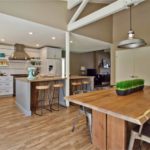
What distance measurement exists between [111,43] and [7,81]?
507 cm

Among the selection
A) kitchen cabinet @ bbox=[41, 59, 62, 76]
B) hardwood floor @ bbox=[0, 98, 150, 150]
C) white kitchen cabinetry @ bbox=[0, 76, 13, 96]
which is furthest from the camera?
kitchen cabinet @ bbox=[41, 59, 62, 76]

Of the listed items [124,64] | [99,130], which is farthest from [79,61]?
[99,130]

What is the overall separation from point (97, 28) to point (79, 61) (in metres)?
3.85

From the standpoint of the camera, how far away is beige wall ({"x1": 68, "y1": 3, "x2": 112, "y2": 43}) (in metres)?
5.21

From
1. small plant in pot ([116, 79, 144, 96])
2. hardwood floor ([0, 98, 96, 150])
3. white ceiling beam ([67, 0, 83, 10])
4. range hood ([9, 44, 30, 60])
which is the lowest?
hardwood floor ([0, 98, 96, 150])

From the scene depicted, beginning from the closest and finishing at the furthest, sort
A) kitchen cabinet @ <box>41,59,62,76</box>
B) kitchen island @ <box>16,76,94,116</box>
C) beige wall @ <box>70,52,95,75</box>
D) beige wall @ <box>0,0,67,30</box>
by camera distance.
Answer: beige wall @ <box>0,0,67,30</box>, kitchen island @ <box>16,76,94,116</box>, kitchen cabinet @ <box>41,59,62,76</box>, beige wall @ <box>70,52,95,75</box>

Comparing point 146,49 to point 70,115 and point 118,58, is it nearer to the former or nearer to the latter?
point 118,58

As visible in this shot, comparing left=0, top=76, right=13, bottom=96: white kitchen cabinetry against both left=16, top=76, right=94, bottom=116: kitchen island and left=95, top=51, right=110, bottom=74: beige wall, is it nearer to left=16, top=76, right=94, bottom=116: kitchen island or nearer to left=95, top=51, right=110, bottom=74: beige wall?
left=16, top=76, right=94, bottom=116: kitchen island

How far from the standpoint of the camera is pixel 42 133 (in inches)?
105

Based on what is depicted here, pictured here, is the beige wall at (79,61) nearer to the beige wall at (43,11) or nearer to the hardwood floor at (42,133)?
the beige wall at (43,11)

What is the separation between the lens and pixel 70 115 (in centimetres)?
372

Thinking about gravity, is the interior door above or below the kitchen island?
above

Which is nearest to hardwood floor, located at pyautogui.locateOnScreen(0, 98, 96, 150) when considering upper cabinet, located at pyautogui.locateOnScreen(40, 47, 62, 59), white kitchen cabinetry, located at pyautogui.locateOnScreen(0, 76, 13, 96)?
white kitchen cabinetry, located at pyautogui.locateOnScreen(0, 76, 13, 96)

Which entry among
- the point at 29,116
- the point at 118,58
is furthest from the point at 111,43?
the point at 29,116
